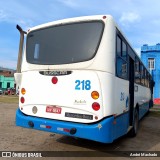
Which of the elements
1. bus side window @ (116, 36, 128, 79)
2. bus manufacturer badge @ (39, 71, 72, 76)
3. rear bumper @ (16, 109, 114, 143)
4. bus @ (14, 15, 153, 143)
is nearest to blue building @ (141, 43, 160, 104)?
bus side window @ (116, 36, 128, 79)

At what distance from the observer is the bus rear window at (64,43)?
6016 mm

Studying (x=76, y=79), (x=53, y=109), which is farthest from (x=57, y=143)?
(x=76, y=79)

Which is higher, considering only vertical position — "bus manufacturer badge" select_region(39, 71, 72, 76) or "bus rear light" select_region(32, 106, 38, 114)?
"bus manufacturer badge" select_region(39, 71, 72, 76)

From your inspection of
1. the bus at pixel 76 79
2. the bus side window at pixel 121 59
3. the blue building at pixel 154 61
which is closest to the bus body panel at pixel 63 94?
the bus at pixel 76 79

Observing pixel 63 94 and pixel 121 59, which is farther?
pixel 121 59

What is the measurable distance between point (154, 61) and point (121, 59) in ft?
104

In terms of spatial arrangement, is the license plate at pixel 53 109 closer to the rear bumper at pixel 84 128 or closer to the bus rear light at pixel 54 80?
the rear bumper at pixel 84 128

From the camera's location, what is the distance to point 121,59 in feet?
22.1

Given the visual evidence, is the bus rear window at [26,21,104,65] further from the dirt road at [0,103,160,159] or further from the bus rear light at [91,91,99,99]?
the dirt road at [0,103,160,159]

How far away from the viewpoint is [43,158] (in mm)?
5898

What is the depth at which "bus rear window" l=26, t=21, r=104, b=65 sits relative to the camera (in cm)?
602

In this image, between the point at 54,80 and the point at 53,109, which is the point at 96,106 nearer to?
the point at 53,109

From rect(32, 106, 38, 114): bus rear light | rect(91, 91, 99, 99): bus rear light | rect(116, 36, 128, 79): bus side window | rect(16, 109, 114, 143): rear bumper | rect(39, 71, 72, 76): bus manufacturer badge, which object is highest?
rect(116, 36, 128, 79): bus side window

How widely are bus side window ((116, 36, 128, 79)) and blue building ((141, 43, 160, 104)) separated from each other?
29766mm
